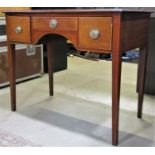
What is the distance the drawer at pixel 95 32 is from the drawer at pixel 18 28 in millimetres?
411

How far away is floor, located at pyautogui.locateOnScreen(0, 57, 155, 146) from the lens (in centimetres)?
155

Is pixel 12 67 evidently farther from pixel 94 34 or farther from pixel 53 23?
pixel 94 34

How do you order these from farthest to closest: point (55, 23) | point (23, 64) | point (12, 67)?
point (23, 64) < point (12, 67) < point (55, 23)

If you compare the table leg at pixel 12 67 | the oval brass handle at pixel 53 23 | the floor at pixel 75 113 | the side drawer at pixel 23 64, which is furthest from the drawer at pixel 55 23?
the side drawer at pixel 23 64

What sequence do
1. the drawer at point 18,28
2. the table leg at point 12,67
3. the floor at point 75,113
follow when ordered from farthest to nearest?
1. the table leg at point 12,67
2. the drawer at point 18,28
3. the floor at point 75,113

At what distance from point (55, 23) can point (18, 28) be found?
32cm

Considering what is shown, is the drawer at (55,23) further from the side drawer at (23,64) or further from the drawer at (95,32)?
the side drawer at (23,64)

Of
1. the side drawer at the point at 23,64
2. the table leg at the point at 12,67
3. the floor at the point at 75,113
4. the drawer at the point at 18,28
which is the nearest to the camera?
the floor at the point at 75,113

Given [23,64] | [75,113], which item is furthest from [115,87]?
[23,64]

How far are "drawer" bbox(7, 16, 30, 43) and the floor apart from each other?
1.77 ft

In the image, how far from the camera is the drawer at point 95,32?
1324 millimetres

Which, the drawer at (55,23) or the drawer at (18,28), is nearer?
the drawer at (55,23)

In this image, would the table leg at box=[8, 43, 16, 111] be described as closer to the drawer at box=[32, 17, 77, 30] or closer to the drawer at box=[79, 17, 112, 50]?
the drawer at box=[32, 17, 77, 30]

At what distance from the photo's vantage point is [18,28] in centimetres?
170
